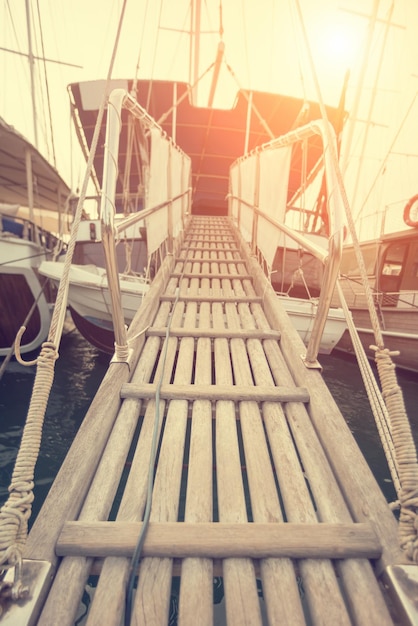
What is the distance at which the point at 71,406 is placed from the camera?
554 centimetres

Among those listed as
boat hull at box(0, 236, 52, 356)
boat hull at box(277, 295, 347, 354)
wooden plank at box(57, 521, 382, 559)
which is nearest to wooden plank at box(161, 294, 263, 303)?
boat hull at box(277, 295, 347, 354)

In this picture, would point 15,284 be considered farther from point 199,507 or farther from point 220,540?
point 220,540

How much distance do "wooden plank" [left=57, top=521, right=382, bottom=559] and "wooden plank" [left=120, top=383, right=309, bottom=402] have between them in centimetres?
97

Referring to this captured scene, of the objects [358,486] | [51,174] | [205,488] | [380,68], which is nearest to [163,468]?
[205,488]

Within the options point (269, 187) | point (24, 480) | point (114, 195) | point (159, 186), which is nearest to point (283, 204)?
point (269, 187)

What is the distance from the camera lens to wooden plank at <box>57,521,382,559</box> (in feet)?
4.32

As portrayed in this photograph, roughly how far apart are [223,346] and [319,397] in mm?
1103

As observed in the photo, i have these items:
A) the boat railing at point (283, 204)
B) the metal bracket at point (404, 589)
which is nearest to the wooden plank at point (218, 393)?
the boat railing at point (283, 204)

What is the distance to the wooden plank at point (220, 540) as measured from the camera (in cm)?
132

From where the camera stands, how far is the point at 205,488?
5.48 ft

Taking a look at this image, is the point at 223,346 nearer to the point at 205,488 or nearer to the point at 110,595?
the point at 205,488

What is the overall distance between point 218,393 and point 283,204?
10.3 feet

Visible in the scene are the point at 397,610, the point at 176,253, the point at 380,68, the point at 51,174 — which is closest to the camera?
the point at 397,610

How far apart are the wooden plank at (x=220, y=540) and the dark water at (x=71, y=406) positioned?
259 centimetres
